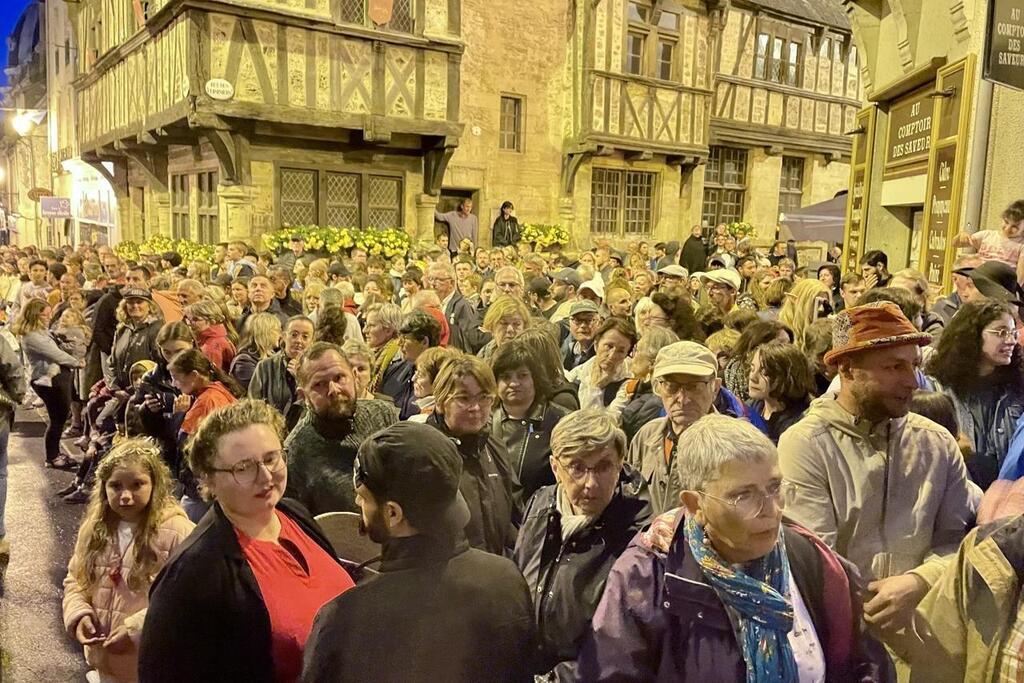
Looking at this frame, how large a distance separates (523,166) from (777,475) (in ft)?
52.2

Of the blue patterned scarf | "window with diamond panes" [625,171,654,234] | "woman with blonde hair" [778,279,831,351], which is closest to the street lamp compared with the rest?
"window with diamond panes" [625,171,654,234]

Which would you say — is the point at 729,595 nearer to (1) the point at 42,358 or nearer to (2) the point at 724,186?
(1) the point at 42,358

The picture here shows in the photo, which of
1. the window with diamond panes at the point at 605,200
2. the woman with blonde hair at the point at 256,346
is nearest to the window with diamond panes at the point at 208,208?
the window with diamond panes at the point at 605,200

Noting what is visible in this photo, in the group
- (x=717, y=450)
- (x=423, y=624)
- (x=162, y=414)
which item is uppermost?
(x=717, y=450)

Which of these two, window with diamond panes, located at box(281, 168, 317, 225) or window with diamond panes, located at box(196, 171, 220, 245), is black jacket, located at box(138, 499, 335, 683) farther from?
window with diamond panes, located at box(196, 171, 220, 245)

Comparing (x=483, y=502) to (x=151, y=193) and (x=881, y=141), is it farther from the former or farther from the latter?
(x=151, y=193)

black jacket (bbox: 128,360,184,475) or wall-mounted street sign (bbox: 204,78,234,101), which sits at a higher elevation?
wall-mounted street sign (bbox: 204,78,234,101)

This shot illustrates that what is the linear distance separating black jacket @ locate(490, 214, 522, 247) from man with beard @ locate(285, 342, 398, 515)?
1239 centimetres

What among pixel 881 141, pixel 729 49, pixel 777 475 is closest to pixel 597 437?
pixel 777 475

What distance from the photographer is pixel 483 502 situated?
296 cm

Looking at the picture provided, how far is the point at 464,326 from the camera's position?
702 cm

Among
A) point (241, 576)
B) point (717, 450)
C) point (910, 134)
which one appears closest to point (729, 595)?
point (717, 450)

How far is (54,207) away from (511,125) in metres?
14.9

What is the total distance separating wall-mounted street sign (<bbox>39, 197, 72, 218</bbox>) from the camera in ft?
73.5
